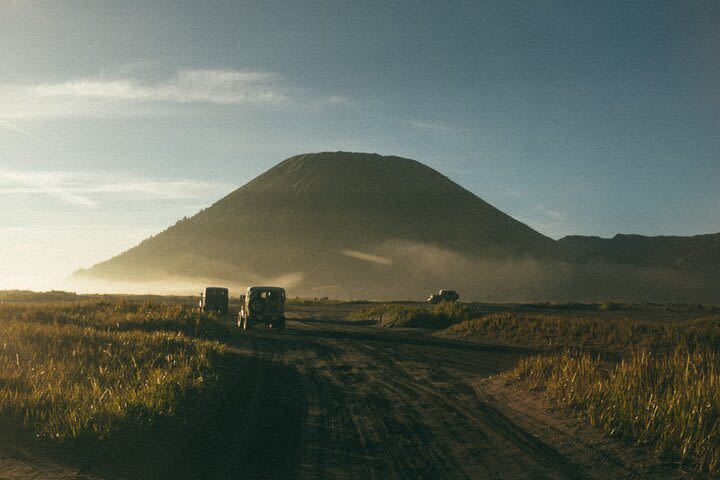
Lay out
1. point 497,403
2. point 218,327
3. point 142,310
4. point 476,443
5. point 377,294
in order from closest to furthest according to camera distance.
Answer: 1. point 476,443
2. point 497,403
3. point 218,327
4. point 142,310
5. point 377,294

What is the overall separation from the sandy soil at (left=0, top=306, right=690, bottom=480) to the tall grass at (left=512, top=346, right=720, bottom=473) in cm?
37

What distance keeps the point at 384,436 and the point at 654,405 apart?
4128 mm

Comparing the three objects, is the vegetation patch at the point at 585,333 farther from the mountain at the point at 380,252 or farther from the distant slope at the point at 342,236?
the distant slope at the point at 342,236

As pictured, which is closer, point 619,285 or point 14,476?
point 14,476

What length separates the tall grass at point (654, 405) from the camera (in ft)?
25.6

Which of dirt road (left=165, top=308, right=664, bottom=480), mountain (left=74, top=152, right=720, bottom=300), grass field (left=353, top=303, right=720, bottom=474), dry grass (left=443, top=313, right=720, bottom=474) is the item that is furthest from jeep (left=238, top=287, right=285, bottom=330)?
mountain (left=74, top=152, right=720, bottom=300)

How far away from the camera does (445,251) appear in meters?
178

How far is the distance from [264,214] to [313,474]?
186 m

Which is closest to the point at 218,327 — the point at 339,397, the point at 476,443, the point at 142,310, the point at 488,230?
the point at 142,310

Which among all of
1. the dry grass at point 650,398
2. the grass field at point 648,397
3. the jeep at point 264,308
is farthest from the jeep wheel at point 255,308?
the dry grass at point 650,398

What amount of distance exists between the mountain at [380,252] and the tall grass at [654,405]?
14799 cm

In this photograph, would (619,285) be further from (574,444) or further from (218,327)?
(574,444)

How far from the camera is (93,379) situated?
11359 millimetres

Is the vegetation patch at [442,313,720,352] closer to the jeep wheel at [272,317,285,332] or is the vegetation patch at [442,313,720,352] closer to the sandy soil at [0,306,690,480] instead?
the jeep wheel at [272,317,285,332]
